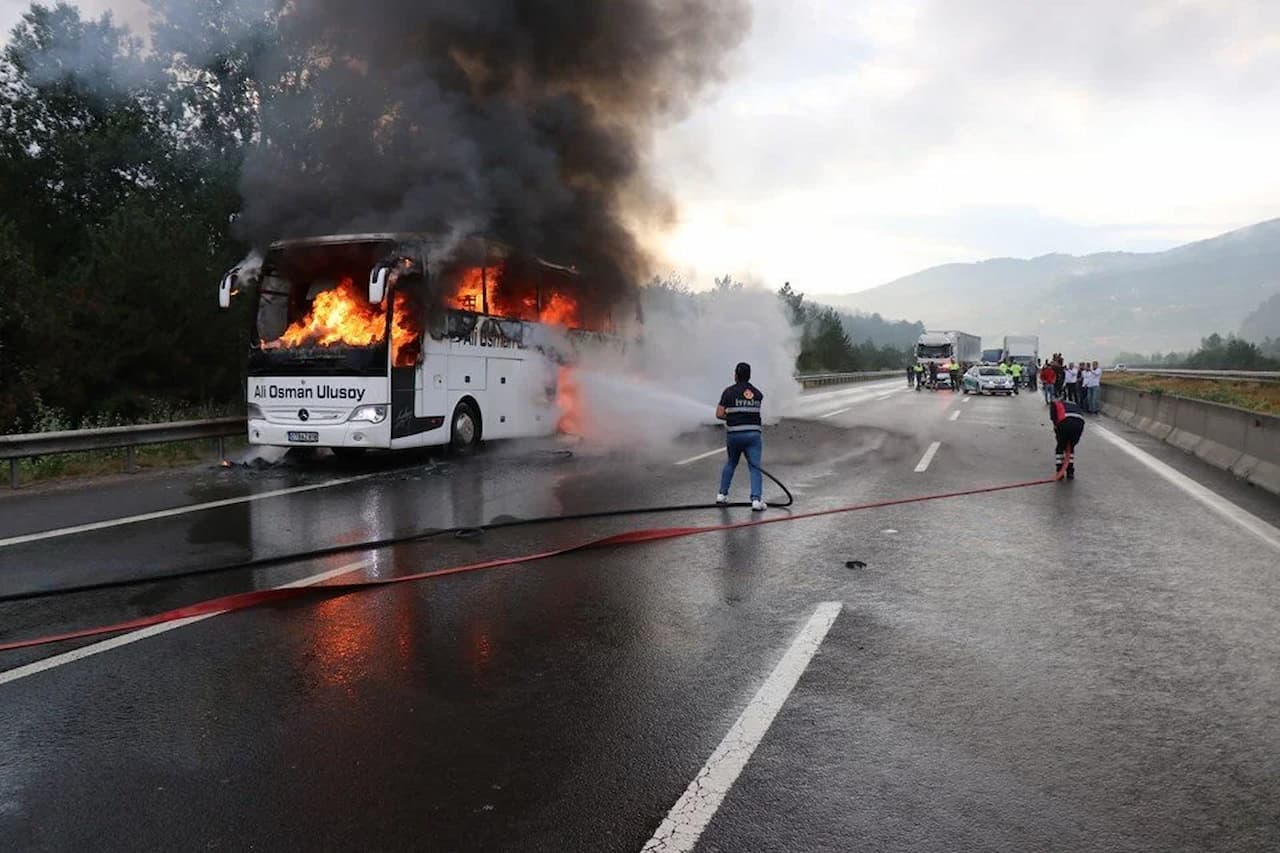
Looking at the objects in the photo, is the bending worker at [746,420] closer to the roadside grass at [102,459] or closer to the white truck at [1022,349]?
the roadside grass at [102,459]

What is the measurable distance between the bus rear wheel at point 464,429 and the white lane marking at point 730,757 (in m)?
8.90

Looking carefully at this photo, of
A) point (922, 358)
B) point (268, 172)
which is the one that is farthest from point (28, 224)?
point (922, 358)

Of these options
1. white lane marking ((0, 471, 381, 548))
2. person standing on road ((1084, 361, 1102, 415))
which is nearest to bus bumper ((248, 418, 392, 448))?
white lane marking ((0, 471, 381, 548))

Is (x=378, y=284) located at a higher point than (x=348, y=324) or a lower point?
higher

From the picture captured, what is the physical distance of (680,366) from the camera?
20.7m

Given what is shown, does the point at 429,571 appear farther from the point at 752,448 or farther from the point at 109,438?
the point at 109,438

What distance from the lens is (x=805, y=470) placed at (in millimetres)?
12312

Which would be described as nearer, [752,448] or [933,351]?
[752,448]

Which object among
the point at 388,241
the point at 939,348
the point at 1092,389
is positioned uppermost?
the point at 388,241

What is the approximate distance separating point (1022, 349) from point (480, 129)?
4368 cm

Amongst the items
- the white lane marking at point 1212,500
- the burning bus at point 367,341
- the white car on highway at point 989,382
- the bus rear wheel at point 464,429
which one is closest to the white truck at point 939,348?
the white car on highway at point 989,382

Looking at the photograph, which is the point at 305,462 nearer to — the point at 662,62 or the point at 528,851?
the point at 662,62

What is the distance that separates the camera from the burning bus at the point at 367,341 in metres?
11.5

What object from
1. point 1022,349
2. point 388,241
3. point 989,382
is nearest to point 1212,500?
point 388,241
